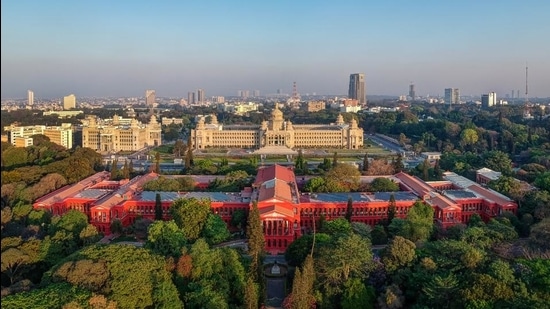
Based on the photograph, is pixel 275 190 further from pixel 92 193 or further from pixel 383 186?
pixel 92 193

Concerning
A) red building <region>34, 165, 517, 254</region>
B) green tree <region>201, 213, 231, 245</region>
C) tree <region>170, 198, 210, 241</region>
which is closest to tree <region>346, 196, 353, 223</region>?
red building <region>34, 165, 517, 254</region>

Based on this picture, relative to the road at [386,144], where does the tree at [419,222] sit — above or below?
below

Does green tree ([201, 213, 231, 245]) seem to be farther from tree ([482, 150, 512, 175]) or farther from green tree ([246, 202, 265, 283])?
tree ([482, 150, 512, 175])

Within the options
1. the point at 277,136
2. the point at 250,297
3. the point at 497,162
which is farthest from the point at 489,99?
the point at 250,297

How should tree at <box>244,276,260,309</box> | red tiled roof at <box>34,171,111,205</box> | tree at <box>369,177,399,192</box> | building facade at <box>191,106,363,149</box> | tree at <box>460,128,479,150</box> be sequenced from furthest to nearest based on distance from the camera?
building facade at <box>191,106,363,149</box>
tree at <box>460,128,479,150</box>
tree at <box>369,177,399,192</box>
red tiled roof at <box>34,171,111,205</box>
tree at <box>244,276,260,309</box>

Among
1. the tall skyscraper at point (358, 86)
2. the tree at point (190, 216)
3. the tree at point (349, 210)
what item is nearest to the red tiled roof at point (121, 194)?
the tree at point (190, 216)

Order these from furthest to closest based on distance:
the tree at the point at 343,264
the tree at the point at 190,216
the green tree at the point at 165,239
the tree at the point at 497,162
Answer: the tree at the point at 497,162 → the tree at the point at 190,216 → the green tree at the point at 165,239 → the tree at the point at 343,264

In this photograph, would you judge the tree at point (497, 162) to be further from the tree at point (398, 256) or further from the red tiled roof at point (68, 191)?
the red tiled roof at point (68, 191)
